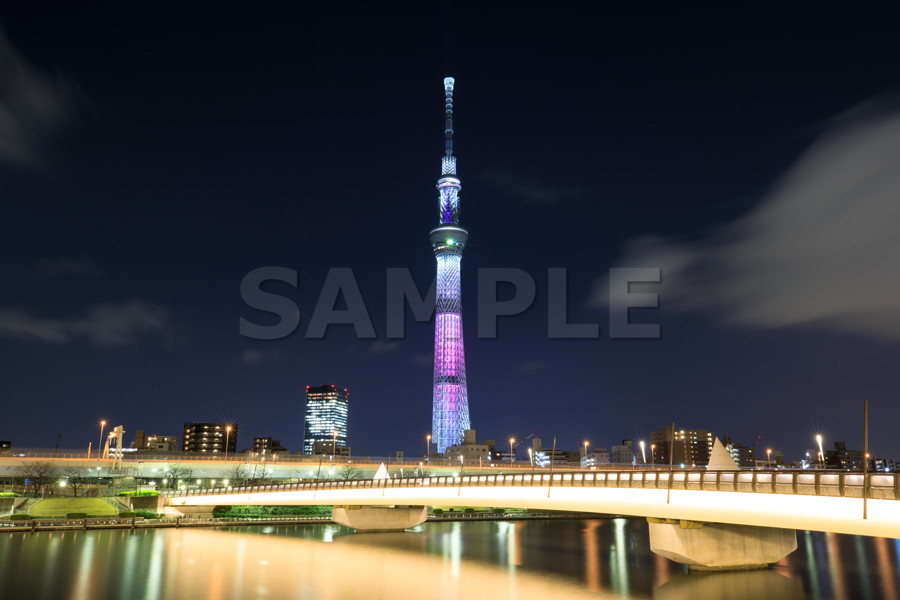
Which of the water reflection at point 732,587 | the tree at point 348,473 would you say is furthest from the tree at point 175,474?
the water reflection at point 732,587

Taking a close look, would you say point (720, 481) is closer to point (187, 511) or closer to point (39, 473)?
point (187, 511)

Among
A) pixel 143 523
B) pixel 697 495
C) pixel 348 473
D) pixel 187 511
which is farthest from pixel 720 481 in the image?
pixel 348 473

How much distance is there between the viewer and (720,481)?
125 ft

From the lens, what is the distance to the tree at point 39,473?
310ft

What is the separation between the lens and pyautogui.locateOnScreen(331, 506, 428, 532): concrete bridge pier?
3063 inches

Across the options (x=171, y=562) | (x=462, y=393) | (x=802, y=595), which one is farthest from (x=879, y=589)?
(x=462, y=393)

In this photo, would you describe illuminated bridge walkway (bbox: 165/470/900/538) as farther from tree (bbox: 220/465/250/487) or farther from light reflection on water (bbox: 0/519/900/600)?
tree (bbox: 220/465/250/487)

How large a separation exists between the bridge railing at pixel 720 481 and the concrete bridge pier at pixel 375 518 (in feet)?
57.3

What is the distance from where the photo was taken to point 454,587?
44750 mm

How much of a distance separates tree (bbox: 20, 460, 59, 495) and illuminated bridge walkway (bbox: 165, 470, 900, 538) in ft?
177

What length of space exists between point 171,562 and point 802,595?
1667 inches

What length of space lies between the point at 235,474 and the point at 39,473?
29653 millimetres

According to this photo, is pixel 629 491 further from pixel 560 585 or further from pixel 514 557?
pixel 514 557

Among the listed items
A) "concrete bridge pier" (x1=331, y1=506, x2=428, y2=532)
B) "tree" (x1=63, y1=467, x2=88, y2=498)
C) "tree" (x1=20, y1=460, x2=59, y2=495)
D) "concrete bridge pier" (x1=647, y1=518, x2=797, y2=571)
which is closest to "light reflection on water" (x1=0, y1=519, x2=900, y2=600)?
"concrete bridge pier" (x1=647, y1=518, x2=797, y2=571)
